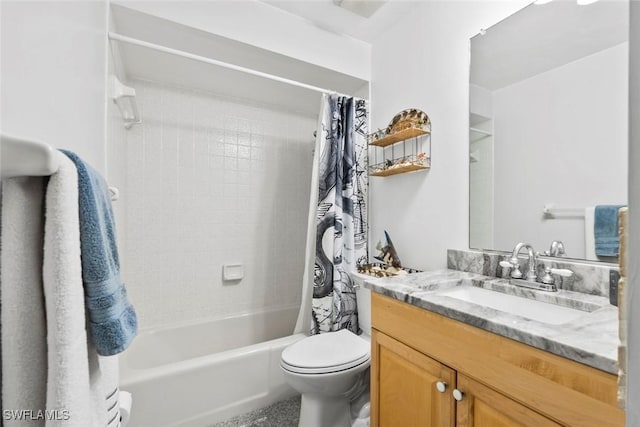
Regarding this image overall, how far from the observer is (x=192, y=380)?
1.48 m

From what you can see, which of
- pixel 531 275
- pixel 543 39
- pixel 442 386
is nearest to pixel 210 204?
pixel 442 386

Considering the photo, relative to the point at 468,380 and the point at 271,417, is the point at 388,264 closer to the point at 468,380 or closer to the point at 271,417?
the point at 468,380

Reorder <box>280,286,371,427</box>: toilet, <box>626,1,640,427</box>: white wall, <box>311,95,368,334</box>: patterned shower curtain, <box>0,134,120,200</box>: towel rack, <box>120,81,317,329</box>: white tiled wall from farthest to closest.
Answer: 1. <box>120,81,317,329</box>: white tiled wall
2. <box>311,95,368,334</box>: patterned shower curtain
3. <box>280,286,371,427</box>: toilet
4. <box>0,134,120,200</box>: towel rack
5. <box>626,1,640,427</box>: white wall

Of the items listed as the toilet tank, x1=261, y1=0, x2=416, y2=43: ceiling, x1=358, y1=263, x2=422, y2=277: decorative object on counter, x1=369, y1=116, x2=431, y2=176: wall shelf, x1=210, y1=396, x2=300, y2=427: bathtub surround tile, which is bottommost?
x1=210, y1=396, x2=300, y2=427: bathtub surround tile

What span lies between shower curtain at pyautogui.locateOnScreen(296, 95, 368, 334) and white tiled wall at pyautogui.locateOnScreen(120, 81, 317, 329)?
0.70m

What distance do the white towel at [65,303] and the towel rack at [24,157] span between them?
4 cm

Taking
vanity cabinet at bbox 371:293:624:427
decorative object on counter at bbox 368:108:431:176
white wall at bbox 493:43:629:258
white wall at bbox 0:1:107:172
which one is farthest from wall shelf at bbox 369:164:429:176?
white wall at bbox 0:1:107:172

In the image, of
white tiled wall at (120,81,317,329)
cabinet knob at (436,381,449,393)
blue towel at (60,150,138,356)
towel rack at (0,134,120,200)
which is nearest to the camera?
towel rack at (0,134,120,200)

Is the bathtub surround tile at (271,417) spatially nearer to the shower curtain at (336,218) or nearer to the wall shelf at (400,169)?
the shower curtain at (336,218)

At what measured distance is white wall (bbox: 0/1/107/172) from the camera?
21.0 inches

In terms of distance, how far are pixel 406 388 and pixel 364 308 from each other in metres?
0.70

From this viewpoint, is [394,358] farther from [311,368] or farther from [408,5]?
[408,5]

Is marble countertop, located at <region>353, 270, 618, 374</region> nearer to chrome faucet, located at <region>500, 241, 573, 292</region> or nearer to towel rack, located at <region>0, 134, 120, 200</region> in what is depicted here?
chrome faucet, located at <region>500, 241, 573, 292</region>

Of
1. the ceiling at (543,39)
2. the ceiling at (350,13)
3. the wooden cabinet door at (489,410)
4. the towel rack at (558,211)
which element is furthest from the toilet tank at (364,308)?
the ceiling at (350,13)
